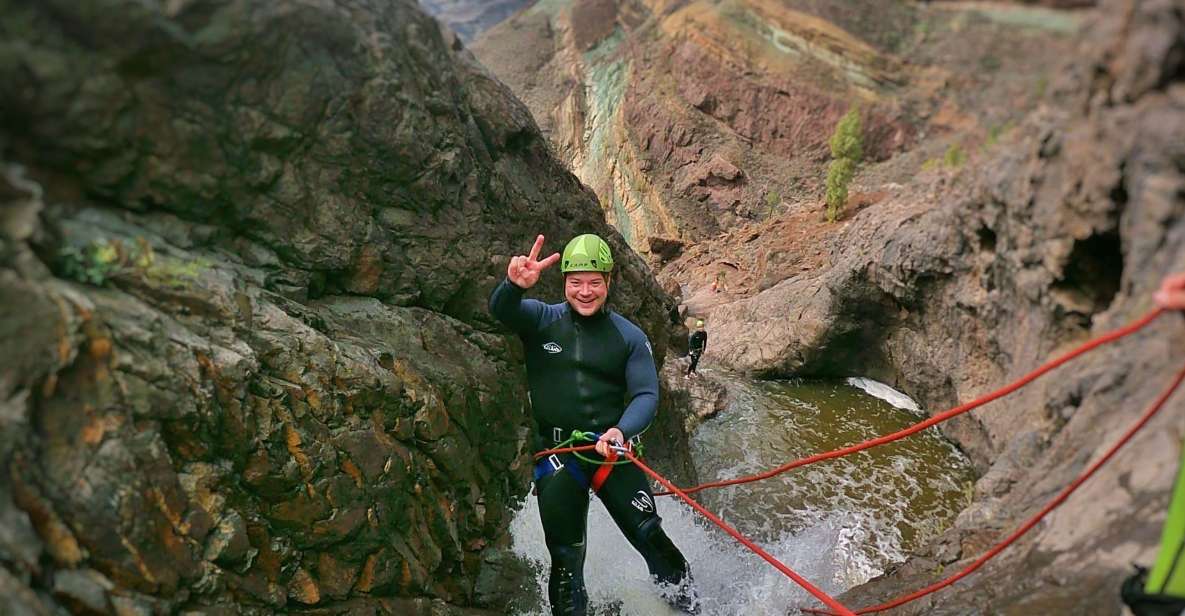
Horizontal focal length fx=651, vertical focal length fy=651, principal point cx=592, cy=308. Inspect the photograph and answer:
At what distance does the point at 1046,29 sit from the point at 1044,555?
7.61 feet

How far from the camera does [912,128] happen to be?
17.9 ft

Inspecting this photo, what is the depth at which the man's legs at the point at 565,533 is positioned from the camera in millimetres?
3932

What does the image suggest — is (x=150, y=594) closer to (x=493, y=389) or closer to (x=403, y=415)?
(x=403, y=415)

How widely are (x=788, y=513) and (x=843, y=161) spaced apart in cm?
1338

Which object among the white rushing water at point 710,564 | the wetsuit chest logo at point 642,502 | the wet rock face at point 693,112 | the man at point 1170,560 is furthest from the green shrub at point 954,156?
the wet rock face at point 693,112

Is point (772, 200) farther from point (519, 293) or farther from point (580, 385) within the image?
point (519, 293)

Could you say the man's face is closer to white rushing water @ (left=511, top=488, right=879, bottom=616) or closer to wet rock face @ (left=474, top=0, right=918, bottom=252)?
white rushing water @ (left=511, top=488, right=879, bottom=616)

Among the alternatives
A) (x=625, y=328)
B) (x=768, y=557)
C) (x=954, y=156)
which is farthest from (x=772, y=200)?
(x=768, y=557)

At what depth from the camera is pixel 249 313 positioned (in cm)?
317

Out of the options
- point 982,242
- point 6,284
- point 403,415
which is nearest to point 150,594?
point 6,284

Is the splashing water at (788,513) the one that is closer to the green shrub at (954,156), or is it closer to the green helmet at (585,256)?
the green helmet at (585,256)

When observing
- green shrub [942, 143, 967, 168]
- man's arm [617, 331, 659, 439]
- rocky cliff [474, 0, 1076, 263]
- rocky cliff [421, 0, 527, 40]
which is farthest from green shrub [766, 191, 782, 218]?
rocky cliff [421, 0, 527, 40]

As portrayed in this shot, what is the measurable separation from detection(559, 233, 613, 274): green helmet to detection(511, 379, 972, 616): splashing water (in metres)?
1.94

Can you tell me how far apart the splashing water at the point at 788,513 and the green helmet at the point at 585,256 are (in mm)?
1943
